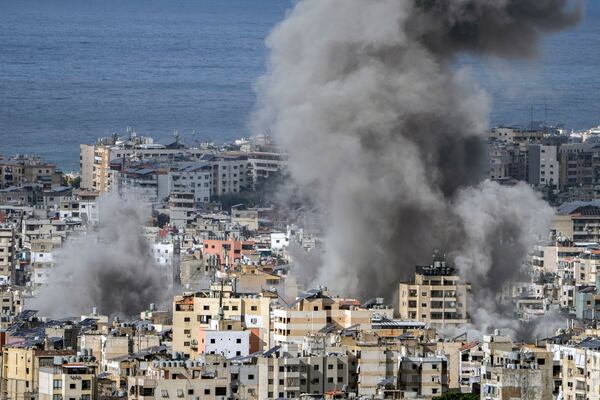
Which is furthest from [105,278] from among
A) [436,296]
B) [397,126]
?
[436,296]

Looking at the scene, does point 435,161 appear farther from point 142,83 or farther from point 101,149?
point 142,83

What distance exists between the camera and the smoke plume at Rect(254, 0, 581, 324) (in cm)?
5347

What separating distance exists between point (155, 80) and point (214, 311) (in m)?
92.0

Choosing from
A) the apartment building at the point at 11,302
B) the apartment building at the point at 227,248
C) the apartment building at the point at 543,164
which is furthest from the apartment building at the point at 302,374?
the apartment building at the point at 543,164

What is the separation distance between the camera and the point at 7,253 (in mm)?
65750

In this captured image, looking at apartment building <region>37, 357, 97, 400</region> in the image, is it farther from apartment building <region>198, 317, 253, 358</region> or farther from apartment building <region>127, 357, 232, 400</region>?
apartment building <region>198, 317, 253, 358</region>

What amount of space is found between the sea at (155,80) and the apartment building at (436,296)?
14959mm

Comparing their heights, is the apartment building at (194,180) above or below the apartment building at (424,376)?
above

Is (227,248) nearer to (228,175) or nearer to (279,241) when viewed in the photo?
(279,241)

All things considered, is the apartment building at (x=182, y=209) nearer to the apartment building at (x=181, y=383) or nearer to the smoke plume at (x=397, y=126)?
the smoke plume at (x=397, y=126)

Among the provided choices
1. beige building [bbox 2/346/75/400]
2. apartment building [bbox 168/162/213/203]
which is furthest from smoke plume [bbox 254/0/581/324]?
apartment building [bbox 168/162/213/203]

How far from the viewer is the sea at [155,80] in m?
110

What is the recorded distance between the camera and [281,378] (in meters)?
38.8

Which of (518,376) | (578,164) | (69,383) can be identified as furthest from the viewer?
(578,164)
